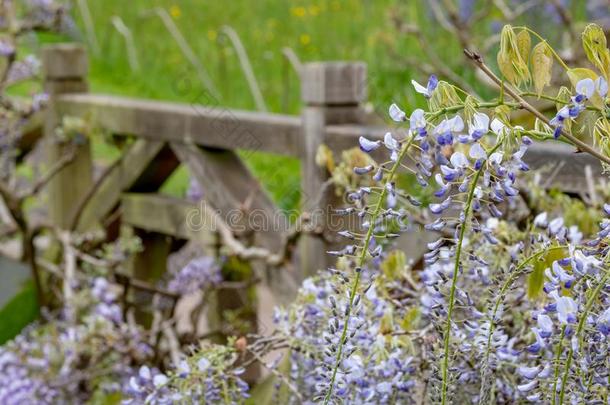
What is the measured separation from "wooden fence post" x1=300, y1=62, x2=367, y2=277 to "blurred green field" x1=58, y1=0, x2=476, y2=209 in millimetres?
2407

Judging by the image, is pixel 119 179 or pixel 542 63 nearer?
pixel 542 63

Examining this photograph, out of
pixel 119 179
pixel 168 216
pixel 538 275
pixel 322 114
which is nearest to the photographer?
pixel 538 275

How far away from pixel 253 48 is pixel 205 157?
4713mm

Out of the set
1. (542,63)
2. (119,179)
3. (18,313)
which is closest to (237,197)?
(119,179)

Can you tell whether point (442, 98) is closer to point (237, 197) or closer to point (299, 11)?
point (237, 197)

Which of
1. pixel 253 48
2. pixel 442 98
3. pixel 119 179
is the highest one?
pixel 253 48

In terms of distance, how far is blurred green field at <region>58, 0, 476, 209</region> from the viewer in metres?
6.39

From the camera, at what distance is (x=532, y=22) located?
6.26 meters

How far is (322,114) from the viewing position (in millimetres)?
2881

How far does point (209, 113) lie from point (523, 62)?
7.35 feet

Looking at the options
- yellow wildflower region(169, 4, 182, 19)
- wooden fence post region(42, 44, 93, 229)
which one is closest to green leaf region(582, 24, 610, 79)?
wooden fence post region(42, 44, 93, 229)

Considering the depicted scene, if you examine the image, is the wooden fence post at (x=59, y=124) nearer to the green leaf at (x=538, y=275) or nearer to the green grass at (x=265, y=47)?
the green grass at (x=265, y=47)

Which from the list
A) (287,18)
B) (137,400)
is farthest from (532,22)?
(137,400)

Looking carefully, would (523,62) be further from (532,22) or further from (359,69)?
(532,22)
